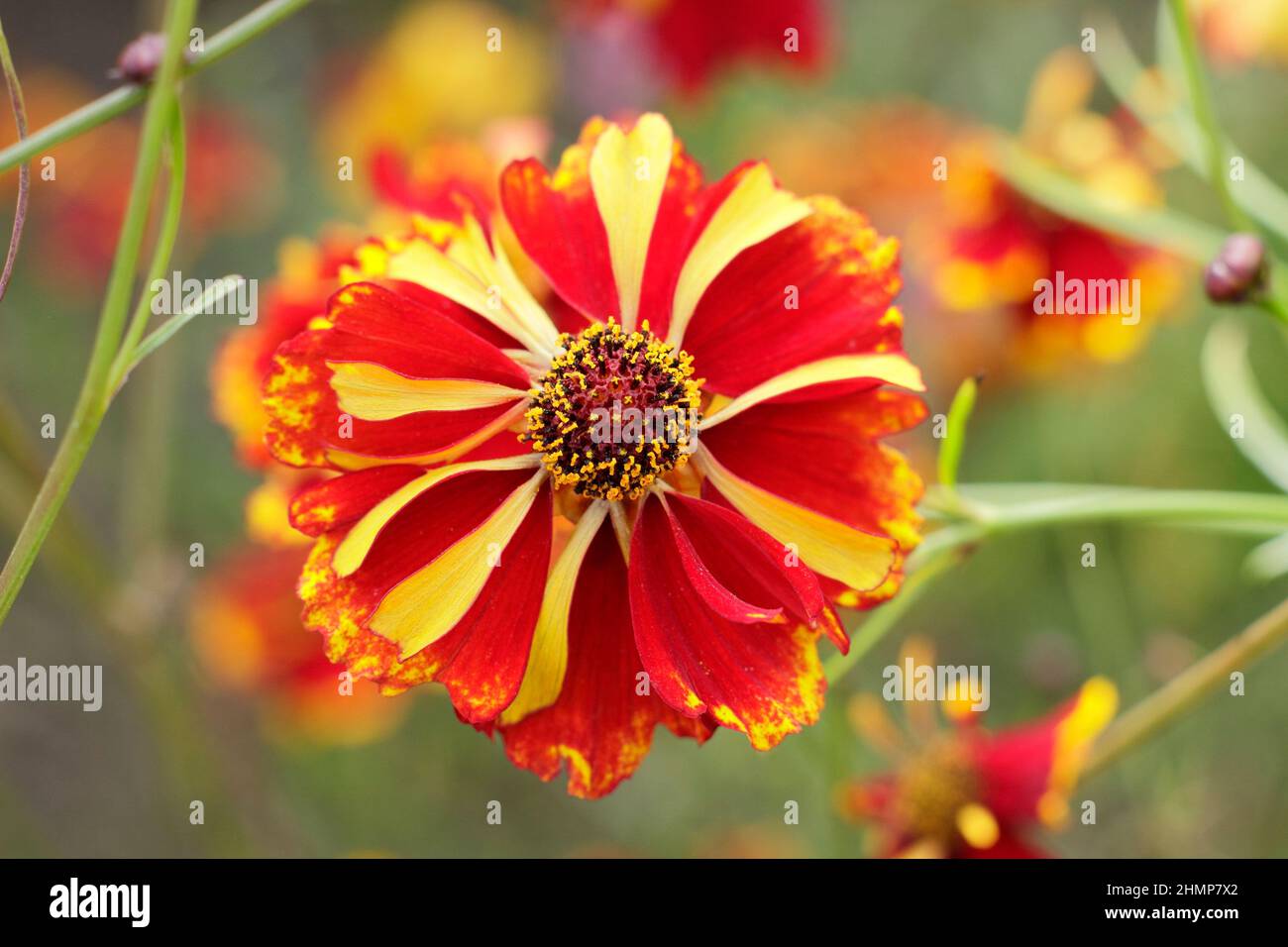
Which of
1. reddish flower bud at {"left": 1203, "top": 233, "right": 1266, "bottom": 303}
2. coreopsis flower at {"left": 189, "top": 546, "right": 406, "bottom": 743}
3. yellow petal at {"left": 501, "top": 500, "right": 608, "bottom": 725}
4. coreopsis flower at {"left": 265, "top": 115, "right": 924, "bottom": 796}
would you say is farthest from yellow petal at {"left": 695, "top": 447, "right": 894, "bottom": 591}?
coreopsis flower at {"left": 189, "top": 546, "right": 406, "bottom": 743}

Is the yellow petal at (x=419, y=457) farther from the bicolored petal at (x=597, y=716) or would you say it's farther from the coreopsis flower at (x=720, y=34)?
the coreopsis flower at (x=720, y=34)

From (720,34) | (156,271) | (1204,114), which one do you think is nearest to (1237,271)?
(1204,114)

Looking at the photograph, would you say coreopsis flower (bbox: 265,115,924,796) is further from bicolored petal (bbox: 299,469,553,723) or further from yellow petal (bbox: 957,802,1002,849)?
yellow petal (bbox: 957,802,1002,849)

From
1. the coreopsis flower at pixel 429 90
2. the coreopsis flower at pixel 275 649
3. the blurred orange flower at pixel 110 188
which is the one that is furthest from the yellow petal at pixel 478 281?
the coreopsis flower at pixel 429 90

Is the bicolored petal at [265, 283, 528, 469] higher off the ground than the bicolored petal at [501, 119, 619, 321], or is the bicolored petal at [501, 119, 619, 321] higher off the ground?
the bicolored petal at [501, 119, 619, 321]

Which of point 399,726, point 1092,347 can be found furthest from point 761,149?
point 399,726
